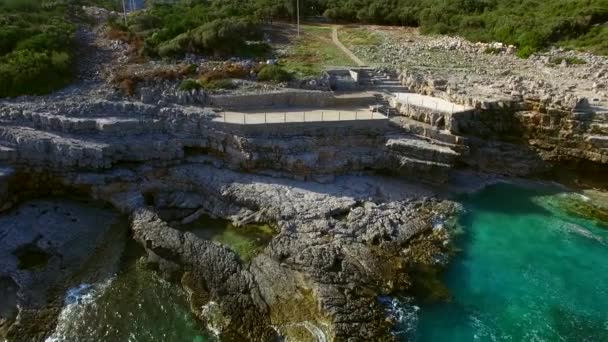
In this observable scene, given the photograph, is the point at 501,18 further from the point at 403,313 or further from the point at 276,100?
the point at 403,313

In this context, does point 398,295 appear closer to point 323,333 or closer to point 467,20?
point 323,333

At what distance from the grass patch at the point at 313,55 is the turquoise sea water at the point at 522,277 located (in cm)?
1245

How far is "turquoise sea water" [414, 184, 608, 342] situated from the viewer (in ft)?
49.9

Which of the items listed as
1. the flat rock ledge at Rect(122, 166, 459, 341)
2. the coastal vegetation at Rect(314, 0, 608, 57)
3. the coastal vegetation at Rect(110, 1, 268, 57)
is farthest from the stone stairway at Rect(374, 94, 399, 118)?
the coastal vegetation at Rect(314, 0, 608, 57)

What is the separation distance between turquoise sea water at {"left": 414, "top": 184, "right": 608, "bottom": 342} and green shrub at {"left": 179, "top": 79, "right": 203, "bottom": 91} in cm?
1462

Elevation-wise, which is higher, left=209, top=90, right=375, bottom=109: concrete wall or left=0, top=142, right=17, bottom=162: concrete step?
left=209, top=90, right=375, bottom=109: concrete wall

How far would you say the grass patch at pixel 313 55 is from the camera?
29141 millimetres

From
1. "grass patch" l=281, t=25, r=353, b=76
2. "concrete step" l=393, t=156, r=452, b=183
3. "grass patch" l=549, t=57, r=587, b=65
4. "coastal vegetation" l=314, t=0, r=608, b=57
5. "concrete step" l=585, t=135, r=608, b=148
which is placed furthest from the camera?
"coastal vegetation" l=314, t=0, r=608, b=57

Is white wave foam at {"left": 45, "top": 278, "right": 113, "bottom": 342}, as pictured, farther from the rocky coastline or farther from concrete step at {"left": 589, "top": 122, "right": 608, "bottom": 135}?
concrete step at {"left": 589, "top": 122, "right": 608, "bottom": 135}

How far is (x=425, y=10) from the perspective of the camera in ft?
140

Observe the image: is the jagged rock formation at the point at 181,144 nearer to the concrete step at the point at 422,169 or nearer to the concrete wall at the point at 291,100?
the concrete step at the point at 422,169

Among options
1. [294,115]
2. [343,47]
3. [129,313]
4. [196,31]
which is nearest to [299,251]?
[129,313]

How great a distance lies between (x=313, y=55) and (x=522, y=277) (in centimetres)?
2053

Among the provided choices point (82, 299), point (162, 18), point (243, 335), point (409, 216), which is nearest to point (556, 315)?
point (409, 216)
